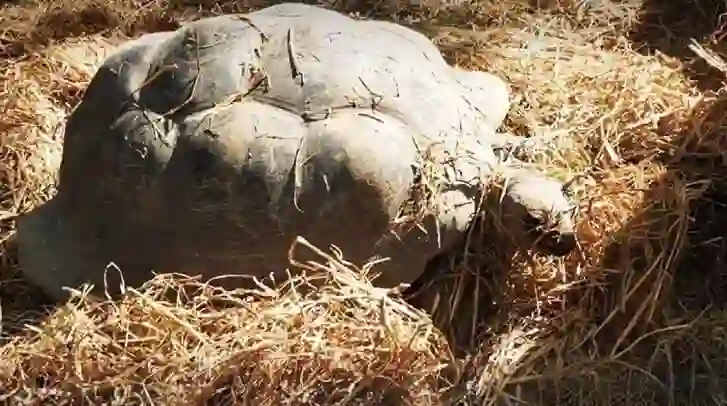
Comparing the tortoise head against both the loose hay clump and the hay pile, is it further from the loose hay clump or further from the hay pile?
the loose hay clump

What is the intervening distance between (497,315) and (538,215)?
0.28 metres

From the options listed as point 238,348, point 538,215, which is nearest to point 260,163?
point 238,348

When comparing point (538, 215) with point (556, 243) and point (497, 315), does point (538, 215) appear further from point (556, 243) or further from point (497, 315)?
point (497, 315)

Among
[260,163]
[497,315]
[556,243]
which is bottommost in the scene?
[497,315]

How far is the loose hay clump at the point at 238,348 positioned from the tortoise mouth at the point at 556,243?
1.10 ft

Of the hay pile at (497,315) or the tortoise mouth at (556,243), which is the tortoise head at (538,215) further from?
the hay pile at (497,315)

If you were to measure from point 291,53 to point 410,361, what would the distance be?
806mm

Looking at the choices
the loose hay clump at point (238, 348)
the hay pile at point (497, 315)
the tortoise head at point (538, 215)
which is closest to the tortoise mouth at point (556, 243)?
the tortoise head at point (538, 215)

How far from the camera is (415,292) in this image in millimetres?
2727

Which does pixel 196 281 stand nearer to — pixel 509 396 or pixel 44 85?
pixel 509 396

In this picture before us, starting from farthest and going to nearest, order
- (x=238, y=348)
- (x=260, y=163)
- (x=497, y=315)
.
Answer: (x=497, y=315)
(x=260, y=163)
(x=238, y=348)

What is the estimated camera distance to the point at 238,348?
2449mm

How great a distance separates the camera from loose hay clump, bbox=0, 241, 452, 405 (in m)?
2.41

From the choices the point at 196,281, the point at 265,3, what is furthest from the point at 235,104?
the point at 265,3
